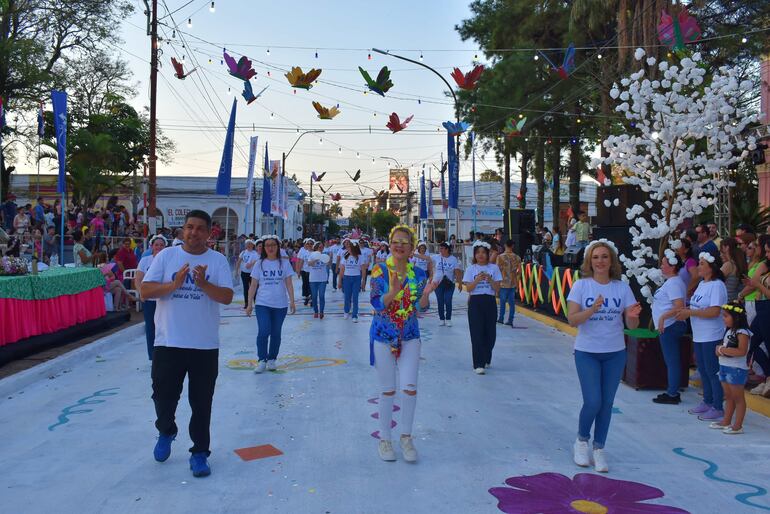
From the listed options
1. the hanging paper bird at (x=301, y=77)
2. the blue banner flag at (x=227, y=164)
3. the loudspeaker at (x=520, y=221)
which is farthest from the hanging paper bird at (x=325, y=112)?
the loudspeaker at (x=520, y=221)

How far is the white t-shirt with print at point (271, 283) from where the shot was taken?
886 cm

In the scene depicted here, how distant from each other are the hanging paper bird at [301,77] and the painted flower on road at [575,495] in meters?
10.2

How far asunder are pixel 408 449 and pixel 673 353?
3.63 m

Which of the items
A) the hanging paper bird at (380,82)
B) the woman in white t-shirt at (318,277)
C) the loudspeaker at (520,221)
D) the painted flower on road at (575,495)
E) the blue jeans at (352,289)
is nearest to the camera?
the painted flower on road at (575,495)

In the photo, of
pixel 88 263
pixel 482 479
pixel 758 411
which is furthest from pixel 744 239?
pixel 88 263

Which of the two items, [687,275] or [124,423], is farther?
[687,275]

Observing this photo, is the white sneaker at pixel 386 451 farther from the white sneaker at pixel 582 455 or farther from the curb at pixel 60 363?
the curb at pixel 60 363

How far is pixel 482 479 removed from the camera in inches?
190

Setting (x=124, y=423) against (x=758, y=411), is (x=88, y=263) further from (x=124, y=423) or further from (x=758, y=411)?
(x=758, y=411)

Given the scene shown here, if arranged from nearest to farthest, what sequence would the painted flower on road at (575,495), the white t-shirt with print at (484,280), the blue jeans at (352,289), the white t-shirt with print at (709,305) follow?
the painted flower on road at (575,495), the white t-shirt with print at (709,305), the white t-shirt with print at (484,280), the blue jeans at (352,289)

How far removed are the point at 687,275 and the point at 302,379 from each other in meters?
4.98

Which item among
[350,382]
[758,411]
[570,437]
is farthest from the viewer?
[350,382]

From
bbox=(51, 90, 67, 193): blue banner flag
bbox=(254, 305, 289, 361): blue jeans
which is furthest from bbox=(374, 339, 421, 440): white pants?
bbox=(51, 90, 67, 193): blue banner flag

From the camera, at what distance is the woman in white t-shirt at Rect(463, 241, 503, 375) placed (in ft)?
29.6
